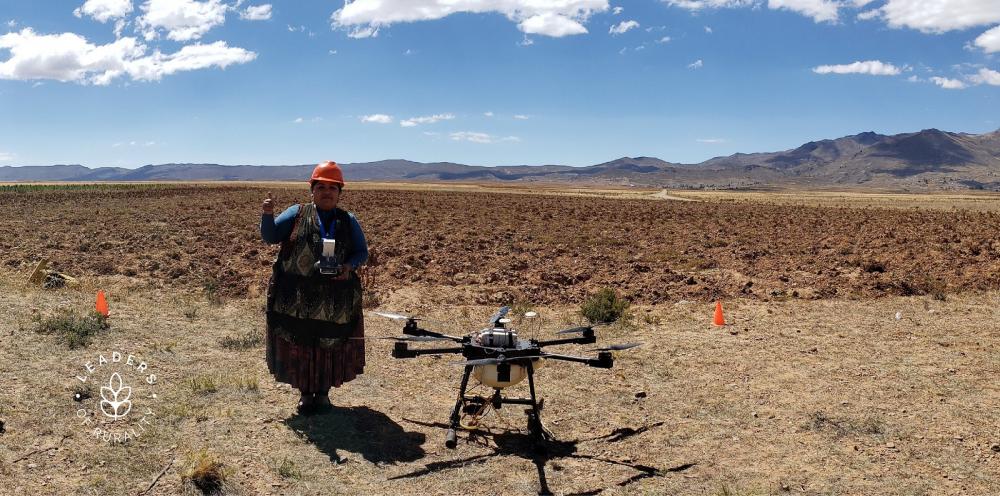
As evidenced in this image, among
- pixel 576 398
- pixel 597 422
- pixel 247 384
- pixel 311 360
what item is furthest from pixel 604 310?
pixel 311 360

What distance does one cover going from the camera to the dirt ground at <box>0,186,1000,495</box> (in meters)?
5.61

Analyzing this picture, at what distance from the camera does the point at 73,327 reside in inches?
355

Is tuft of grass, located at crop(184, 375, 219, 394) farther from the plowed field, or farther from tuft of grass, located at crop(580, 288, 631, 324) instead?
the plowed field

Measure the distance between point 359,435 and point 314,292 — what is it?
144 centimetres

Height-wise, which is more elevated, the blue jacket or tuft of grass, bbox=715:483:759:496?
the blue jacket

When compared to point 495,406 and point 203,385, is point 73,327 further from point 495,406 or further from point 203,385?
point 495,406

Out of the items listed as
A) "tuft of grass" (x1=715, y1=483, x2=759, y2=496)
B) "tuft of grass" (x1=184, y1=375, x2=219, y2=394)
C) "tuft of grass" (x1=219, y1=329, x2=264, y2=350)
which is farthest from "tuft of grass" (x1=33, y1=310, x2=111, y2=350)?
"tuft of grass" (x1=715, y1=483, x2=759, y2=496)

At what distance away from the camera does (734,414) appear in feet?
23.8

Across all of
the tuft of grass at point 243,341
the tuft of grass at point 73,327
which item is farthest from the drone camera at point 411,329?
the tuft of grass at point 73,327

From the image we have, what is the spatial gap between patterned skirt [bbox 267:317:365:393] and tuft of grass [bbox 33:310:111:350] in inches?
144

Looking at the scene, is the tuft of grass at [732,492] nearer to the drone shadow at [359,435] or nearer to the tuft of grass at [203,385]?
the drone shadow at [359,435]

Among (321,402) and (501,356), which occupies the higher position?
(501,356)

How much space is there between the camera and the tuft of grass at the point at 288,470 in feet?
18.1

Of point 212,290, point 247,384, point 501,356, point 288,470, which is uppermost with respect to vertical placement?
point 501,356
